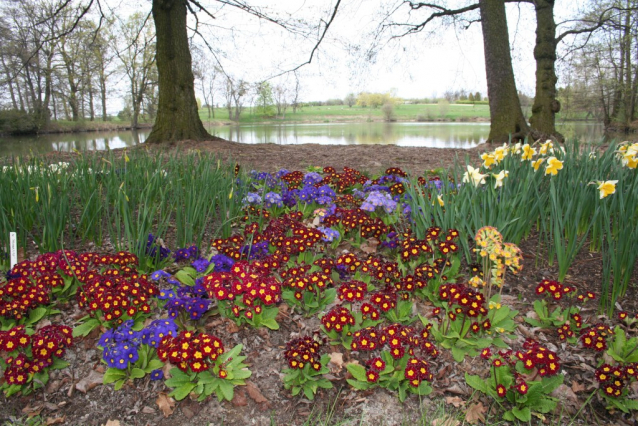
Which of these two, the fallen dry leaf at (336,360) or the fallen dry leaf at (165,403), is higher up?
the fallen dry leaf at (336,360)

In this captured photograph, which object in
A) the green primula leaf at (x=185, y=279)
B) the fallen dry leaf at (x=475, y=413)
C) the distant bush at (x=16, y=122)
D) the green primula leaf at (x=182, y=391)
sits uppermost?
the distant bush at (x=16, y=122)

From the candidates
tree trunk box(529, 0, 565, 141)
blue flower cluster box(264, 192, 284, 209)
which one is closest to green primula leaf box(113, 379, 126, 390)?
blue flower cluster box(264, 192, 284, 209)

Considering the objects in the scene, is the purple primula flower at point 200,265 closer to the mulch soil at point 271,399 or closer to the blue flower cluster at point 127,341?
the mulch soil at point 271,399

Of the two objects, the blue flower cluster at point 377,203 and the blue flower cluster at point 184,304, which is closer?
the blue flower cluster at point 184,304

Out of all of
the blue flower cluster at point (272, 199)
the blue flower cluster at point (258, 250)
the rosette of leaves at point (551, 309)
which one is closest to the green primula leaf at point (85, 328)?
the blue flower cluster at point (258, 250)

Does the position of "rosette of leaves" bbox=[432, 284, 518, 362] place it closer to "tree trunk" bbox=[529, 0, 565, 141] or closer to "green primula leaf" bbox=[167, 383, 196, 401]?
"green primula leaf" bbox=[167, 383, 196, 401]

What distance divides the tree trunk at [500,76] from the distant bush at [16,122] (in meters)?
23.1

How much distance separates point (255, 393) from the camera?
6.02 feet

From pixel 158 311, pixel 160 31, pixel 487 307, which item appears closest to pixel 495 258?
pixel 487 307

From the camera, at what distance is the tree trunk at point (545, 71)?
8305 millimetres

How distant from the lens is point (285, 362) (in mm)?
2021

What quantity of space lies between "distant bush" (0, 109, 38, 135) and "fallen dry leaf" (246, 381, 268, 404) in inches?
974

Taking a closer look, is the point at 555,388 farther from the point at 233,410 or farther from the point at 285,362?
the point at 233,410

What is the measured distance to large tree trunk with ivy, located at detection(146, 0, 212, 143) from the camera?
7.77m
